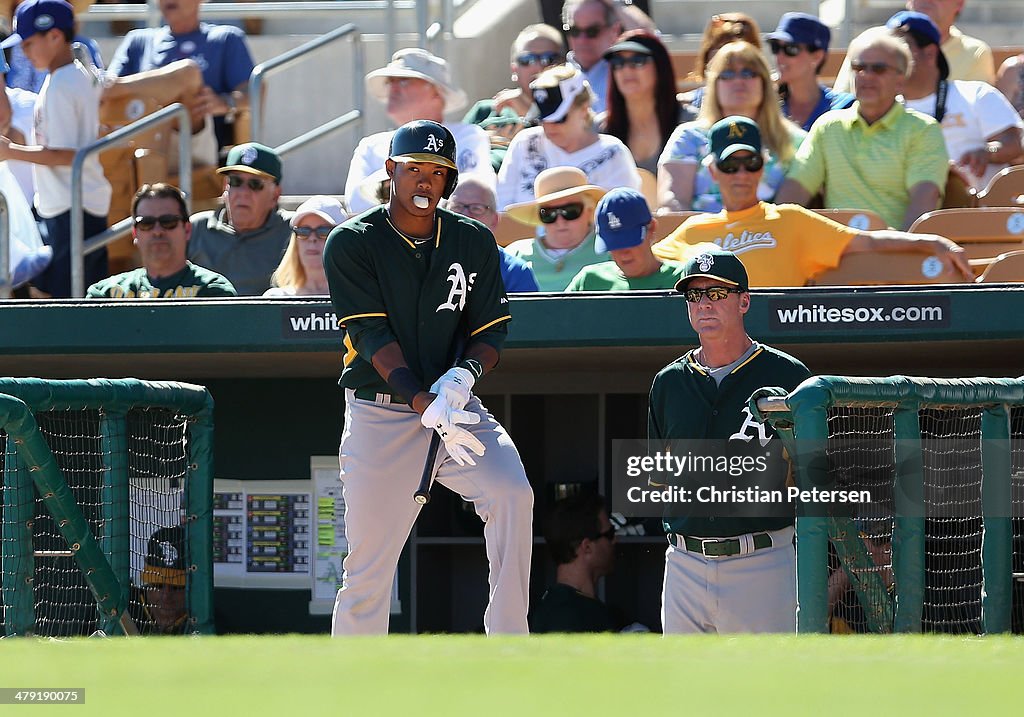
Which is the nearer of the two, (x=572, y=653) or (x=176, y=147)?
(x=572, y=653)

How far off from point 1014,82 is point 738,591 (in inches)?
186

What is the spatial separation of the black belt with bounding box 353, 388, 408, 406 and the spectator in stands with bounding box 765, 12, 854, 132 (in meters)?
3.68

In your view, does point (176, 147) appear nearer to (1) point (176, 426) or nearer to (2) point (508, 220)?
(2) point (508, 220)

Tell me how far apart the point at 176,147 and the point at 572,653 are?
21.4 ft

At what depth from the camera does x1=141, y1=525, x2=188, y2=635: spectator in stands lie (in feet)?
20.2

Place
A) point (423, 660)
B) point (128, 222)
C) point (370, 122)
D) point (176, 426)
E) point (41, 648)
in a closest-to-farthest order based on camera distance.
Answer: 1. point (423, 660)
2. point (41, 648)
3. point (176, 426)
4. point (128, 222)
5. point (370, 122)

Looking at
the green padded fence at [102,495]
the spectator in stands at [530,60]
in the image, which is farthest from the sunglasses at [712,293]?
the spectator in stands at [530,60]

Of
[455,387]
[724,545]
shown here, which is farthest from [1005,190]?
[455,387]

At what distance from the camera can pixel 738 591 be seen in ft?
18.0

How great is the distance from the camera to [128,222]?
8086 mm

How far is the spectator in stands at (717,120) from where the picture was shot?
24.4 feet

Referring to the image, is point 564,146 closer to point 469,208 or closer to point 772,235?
point 469,208

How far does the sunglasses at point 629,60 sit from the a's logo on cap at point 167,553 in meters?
3.27

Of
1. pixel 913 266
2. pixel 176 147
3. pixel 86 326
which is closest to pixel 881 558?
pixel 913 266
